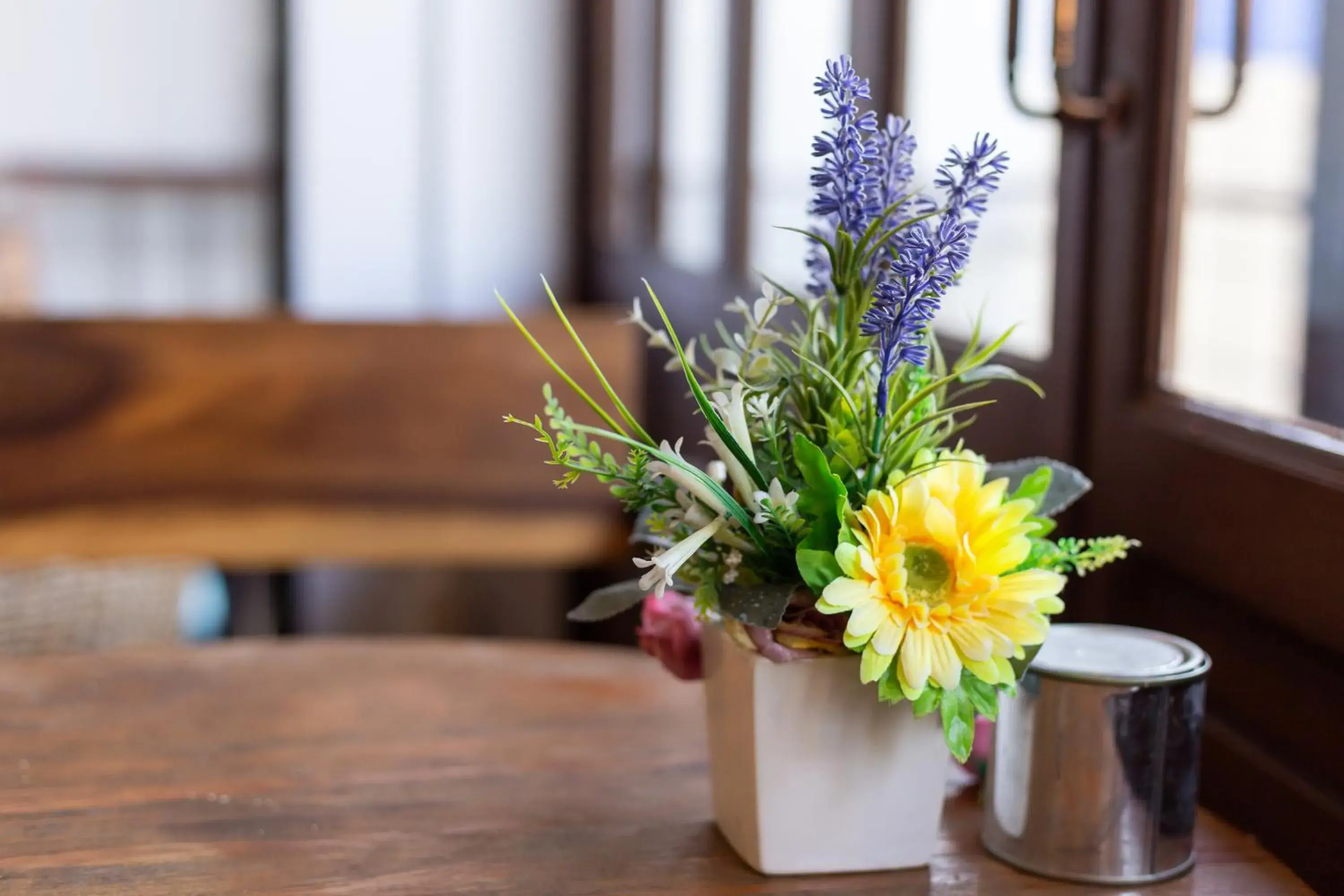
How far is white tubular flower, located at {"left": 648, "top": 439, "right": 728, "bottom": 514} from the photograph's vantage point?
2.33ft

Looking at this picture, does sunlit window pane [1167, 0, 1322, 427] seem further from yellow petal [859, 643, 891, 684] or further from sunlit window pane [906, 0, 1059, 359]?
yellow petal [859, 643, 891, 684]

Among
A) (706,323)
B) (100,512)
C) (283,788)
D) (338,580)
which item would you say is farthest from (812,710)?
(338,580)

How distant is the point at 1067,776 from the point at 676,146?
2282mm

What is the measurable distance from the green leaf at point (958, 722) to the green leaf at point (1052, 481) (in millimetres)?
119

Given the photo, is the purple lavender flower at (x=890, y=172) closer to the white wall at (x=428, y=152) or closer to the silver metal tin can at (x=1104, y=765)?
the silver metal tin can at (x=1104, y=765)

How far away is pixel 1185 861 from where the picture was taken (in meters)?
0.78

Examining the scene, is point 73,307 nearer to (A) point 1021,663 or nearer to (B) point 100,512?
(B) point 100,512

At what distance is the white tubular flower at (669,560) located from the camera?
0.67 metres

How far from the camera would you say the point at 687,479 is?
2.35 feet

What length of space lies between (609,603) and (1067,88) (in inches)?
21.1

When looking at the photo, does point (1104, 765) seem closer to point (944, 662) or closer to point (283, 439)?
point (944, 662)

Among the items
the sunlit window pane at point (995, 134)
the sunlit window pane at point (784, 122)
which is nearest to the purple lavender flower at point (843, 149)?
the sunlit window pane at point (995, 134)

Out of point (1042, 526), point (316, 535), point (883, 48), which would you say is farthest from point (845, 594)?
point (316, 535)

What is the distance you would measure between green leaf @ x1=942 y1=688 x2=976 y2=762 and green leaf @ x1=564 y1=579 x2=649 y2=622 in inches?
7.3
